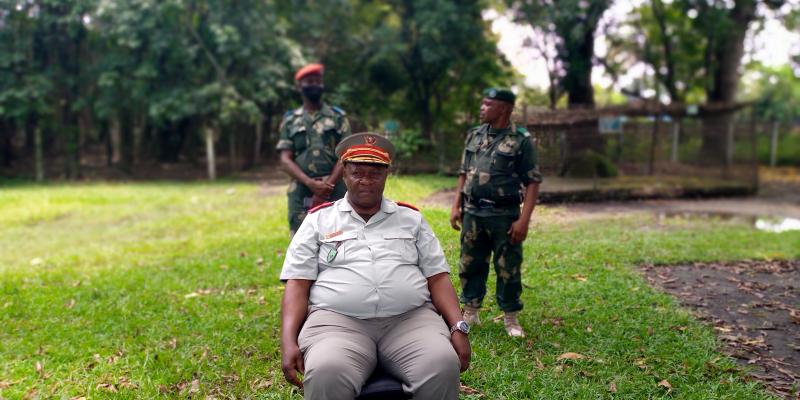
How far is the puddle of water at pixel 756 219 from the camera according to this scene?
388 inches

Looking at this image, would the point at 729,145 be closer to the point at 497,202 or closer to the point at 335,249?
the point at 497,202

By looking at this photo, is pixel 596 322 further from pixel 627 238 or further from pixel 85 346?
pixel 85 346

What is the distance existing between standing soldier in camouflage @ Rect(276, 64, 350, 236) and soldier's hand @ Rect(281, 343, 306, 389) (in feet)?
7.16

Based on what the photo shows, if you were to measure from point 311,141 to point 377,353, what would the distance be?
247cm

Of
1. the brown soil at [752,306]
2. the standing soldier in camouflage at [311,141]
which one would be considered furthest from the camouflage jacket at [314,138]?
the brown soil at [752,306]

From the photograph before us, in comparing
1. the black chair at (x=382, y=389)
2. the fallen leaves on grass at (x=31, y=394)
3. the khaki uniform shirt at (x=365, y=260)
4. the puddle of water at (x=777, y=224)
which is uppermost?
the khaki uniform shirt at (x=365, y=260)

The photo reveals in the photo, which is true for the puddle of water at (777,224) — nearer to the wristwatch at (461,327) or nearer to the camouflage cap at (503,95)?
the camouflage cap at (503,95)

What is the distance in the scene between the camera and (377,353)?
9.18 ft

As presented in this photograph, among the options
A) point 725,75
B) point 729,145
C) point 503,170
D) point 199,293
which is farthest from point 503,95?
point 725,75

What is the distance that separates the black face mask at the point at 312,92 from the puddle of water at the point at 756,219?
21.9ft

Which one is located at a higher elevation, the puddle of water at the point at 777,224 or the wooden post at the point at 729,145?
the wooden post at the point at 729,145

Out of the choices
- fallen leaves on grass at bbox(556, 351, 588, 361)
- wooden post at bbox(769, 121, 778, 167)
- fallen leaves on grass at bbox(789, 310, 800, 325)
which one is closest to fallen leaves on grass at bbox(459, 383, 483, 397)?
fallen leaves on grass at bbox(556, 351, 588, 361)

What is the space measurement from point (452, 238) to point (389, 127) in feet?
8.10

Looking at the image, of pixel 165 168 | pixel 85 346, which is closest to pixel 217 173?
pixel 165 168
